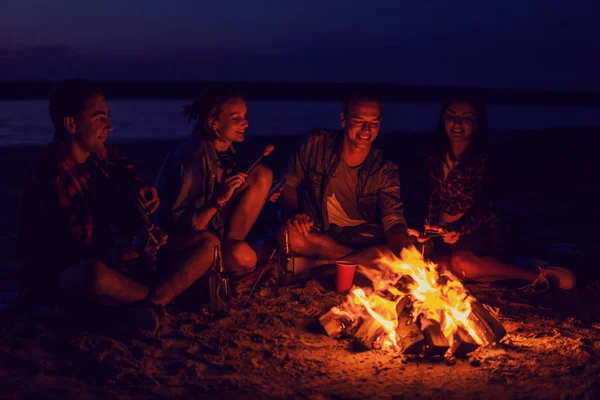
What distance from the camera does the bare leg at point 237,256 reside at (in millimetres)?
5141

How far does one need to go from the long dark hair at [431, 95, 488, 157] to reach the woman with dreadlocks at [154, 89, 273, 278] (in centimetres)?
151

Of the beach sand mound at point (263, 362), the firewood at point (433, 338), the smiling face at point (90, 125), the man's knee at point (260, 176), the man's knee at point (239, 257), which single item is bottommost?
the beach sand mound at point (263, 362)

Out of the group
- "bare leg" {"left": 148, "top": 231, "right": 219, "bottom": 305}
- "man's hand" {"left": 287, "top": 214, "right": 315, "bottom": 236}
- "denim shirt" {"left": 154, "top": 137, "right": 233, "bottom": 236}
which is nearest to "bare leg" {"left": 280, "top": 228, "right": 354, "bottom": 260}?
"man's hand" {"left": 287, "top": 214, "right": 315, "bottom": 236}

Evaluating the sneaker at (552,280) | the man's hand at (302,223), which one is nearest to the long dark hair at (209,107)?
the man's hand at (302,223)

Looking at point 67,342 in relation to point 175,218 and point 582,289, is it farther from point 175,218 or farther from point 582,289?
point 582,289

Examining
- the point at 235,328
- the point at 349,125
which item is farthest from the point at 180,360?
the point at 349,125

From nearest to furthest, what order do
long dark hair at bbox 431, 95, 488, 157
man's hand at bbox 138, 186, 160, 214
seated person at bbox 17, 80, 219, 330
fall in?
seated person at bbox 17, 80, 219, 330 < man's hand at bbox 138, 186, 160, 214 < long dark hair at bbox 431, 95, 488, 157

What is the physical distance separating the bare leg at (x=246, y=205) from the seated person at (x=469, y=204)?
1259 millimetres

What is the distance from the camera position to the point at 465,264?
5.49 m

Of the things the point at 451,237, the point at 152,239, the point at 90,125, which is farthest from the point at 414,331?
the point at 90,125

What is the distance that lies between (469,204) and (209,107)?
228 cm

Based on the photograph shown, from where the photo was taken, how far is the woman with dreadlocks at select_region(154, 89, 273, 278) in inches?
194

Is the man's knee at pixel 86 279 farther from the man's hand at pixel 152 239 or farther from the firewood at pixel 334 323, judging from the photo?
the firewood at pixel 334 323

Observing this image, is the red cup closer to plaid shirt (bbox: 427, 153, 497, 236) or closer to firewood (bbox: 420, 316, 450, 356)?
plaid shirt (bbox: 427, 153, 497, 236)
